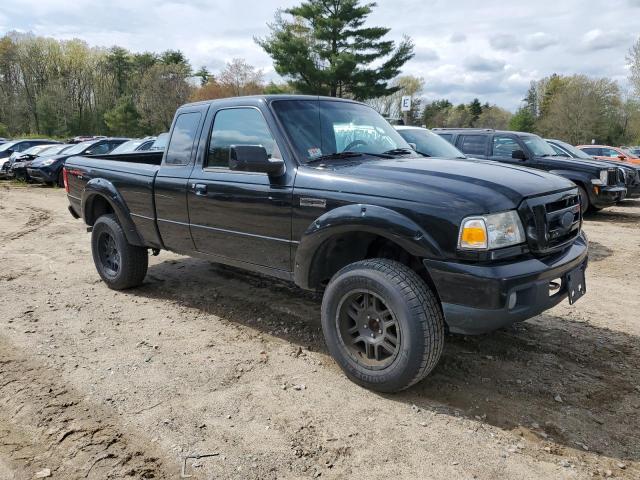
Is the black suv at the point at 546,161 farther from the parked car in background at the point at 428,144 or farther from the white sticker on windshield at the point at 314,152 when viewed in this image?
the white sticker on windshield at the point at 314,152

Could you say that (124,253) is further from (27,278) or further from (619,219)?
(619,219)

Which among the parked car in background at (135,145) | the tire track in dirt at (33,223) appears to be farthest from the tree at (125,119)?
the tire track in dirt at (33,223)

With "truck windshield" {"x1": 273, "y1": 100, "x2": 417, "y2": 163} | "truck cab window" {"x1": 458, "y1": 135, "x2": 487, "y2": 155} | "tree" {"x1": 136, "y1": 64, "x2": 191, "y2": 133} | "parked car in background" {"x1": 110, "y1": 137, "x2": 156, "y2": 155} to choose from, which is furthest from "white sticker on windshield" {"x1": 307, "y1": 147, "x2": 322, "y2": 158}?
"tree" {"x1": 136, "y1": 64, "x2": 191, "y2": 133}

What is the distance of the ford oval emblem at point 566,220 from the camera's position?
331cm

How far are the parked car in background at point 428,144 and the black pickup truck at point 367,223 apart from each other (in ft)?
9.15

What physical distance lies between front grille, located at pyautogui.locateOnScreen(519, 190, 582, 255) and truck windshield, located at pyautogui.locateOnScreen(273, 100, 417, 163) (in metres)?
1.37

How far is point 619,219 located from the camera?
10.7 m

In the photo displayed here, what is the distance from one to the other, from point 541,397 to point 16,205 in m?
13.7

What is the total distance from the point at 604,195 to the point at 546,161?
4.46 feet

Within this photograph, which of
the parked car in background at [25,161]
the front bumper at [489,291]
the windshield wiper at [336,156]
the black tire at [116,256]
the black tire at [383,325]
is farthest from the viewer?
the parked car in background at [25,161]

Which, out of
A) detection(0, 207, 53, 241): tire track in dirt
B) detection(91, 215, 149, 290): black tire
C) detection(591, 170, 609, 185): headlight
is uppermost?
detection(591, 170, 609, 185): headlight

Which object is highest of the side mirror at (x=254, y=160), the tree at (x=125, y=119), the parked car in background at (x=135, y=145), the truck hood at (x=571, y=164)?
the tree at (x=125, y=119)

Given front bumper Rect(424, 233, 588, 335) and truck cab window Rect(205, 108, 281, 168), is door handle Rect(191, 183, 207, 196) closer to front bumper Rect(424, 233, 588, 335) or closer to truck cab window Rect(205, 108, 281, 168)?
truck cab window Rect(205, 108, 281, 168)

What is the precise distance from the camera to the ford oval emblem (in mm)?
3313
